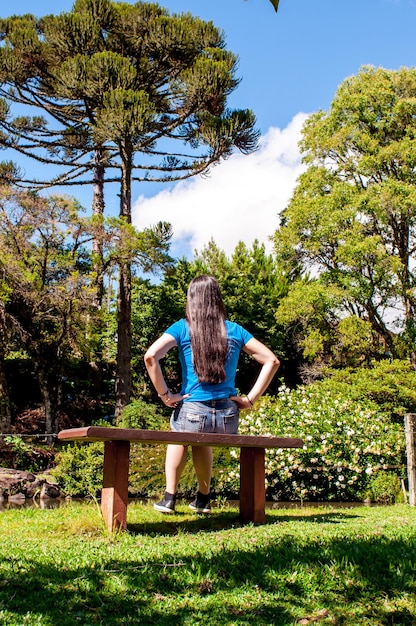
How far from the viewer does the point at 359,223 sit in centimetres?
1773

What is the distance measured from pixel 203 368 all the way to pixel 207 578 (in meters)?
1.44

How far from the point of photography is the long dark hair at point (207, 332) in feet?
13.4

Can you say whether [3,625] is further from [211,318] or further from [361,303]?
[361,303]

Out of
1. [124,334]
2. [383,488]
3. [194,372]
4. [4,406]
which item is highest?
[124,334]

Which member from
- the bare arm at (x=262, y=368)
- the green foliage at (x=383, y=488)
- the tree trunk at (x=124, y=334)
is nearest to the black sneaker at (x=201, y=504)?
the bare arm at (x=262, y=368)

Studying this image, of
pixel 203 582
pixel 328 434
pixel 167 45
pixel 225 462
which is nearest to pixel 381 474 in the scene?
pixel 328 434

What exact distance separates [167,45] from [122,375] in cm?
905

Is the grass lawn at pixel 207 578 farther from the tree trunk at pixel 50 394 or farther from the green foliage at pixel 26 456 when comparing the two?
the tree trunk at pixel 50 394

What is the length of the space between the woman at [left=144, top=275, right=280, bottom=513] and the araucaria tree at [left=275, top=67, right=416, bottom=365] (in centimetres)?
1326

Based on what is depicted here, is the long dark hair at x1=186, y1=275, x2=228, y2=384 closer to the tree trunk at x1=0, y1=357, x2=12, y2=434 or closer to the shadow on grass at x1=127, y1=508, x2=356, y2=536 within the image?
the shadow on grass at x1=127, y1=508, x2=356, y2=536

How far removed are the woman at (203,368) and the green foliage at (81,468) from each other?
5612 mm

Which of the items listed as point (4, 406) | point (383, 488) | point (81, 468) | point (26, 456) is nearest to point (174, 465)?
point (81, 468)

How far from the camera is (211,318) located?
4133 millimetres

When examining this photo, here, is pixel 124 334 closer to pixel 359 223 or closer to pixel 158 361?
pixel 359 223
